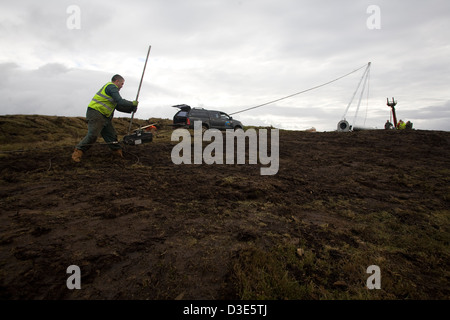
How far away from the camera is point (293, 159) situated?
771 centimetres

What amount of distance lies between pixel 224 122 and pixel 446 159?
378 inches

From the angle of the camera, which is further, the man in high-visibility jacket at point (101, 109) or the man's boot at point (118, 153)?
the man's boot at point (118, 153)

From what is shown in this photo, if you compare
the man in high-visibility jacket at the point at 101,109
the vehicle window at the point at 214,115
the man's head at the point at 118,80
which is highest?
the vehicle window at the point at 214,115

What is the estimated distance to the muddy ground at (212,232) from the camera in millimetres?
1964

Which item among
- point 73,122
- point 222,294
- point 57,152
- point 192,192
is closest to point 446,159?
point 192,192

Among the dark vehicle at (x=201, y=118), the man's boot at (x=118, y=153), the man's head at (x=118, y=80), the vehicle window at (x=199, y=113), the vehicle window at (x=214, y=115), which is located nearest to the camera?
the man's head at (x=118, y=80)

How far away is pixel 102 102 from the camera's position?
5500 mm

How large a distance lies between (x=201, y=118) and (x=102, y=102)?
7299 millimetres

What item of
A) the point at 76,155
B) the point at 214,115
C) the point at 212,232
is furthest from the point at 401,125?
the point at 76,155

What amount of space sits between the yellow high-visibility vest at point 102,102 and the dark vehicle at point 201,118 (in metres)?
6.12

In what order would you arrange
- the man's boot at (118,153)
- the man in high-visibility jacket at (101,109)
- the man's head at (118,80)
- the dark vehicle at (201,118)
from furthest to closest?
the dark vehicle at (201,118)
the man's boot at (118,153)
the man's head at (118,80)
the man in high-visibility jacket at (101,109)

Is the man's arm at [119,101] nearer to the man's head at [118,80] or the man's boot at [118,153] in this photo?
the man's head at [118,80]

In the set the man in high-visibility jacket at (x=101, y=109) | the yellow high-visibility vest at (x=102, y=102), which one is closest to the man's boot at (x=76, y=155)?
the man in high-visibility jacket at (x=101, y=109)

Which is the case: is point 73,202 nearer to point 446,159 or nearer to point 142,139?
point 142,139
